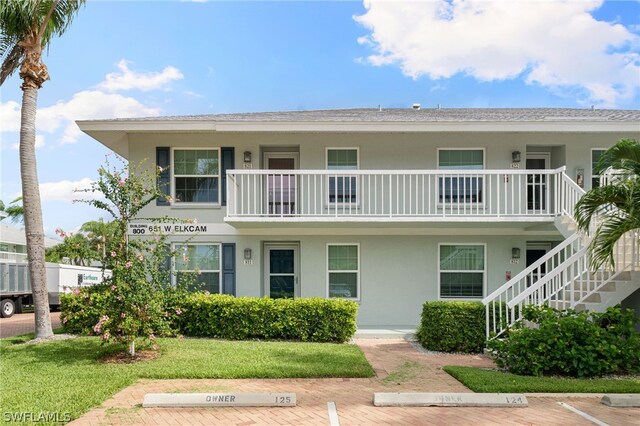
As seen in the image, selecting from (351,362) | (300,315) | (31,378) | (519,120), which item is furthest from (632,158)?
(31,378)

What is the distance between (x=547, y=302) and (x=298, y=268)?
6.58m

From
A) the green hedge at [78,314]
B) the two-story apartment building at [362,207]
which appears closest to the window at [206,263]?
the two-story apartment building at [362,207]

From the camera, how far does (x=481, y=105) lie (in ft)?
60.1

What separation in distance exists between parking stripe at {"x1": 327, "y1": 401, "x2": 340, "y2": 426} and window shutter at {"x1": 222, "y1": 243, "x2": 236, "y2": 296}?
717cm

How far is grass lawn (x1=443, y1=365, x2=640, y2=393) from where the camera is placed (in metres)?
6.71

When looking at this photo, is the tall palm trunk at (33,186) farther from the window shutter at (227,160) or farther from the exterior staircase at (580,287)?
the exterior staircase at (580,287)

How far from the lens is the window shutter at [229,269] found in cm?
1287

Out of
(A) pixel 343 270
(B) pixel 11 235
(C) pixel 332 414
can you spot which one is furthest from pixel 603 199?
(B) pixel 11 235

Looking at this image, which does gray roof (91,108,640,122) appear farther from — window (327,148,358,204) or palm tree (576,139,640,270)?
palm tree (576,139,640,270)

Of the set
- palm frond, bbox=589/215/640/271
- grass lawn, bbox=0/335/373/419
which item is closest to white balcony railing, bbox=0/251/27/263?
grass lawn, bbox=0/335/373/419

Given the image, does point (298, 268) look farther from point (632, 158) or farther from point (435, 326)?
point (632, 158)

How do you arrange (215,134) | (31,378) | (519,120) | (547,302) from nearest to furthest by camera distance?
(31,378) → (547,302) → (519,120) → (215,134)

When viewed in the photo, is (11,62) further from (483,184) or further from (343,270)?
(483,184)

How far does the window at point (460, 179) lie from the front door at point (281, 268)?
453 centimetres
